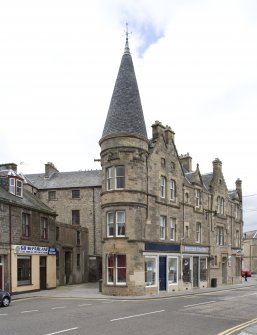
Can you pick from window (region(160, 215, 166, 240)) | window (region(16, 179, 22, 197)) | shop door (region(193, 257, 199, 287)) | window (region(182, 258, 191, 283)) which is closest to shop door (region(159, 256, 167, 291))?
window (region(160, 215, 166, 240))

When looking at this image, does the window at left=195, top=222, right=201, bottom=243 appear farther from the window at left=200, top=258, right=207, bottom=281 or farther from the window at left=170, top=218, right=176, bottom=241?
the window at left=170, top=218, right=176, bottom=241

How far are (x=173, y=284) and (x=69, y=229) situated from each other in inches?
501

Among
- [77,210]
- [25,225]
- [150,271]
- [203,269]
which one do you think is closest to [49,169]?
[77,210]

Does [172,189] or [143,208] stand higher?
[172,189]

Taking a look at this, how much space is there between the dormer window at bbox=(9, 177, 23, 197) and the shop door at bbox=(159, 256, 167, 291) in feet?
42.7

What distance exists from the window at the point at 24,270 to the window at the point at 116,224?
7236 mm

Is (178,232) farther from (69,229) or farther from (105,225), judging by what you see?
(69,229)

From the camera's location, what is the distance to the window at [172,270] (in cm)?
3897

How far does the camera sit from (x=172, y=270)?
39500 millimetres

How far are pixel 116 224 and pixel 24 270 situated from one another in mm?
8534

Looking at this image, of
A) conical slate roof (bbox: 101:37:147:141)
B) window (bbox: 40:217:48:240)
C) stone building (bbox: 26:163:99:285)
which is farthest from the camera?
stone building (bbox: 26:163:99:285)

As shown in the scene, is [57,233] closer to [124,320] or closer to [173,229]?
[173,229]

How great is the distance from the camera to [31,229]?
37.8 m

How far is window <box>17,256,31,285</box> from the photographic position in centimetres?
3578
